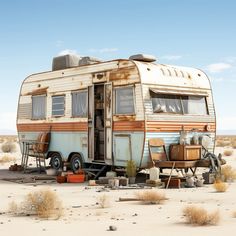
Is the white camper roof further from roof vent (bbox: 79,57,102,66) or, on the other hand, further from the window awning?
roof vent (bbox: 79,57,102,66)

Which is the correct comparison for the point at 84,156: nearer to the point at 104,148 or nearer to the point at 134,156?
the point at 104,148

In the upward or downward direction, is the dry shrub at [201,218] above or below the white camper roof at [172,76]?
below

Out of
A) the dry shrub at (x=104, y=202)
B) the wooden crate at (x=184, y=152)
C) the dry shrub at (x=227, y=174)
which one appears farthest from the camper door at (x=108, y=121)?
the dry shrub at (x=104, y=202)

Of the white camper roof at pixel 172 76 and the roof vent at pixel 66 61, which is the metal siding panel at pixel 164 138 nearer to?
the white camper roof at pixel 172 76

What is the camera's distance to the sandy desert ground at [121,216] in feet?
23.2

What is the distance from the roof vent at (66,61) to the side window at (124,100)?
3.07 meters

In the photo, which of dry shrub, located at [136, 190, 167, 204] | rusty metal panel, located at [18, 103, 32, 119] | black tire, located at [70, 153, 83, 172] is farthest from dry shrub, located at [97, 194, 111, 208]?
rusty metal panel, located at [18, 103, 32, 119]

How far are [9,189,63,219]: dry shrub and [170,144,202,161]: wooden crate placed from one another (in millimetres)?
5150

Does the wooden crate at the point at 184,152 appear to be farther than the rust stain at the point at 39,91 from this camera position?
No

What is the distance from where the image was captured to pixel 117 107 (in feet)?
44.5

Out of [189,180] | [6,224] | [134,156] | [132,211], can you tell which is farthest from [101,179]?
[6,224]

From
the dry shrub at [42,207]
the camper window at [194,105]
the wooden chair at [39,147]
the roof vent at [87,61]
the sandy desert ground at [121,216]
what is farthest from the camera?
the wooden chair at [39,147]

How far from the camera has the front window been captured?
13.1 m

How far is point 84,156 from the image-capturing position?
1478 centimetres
